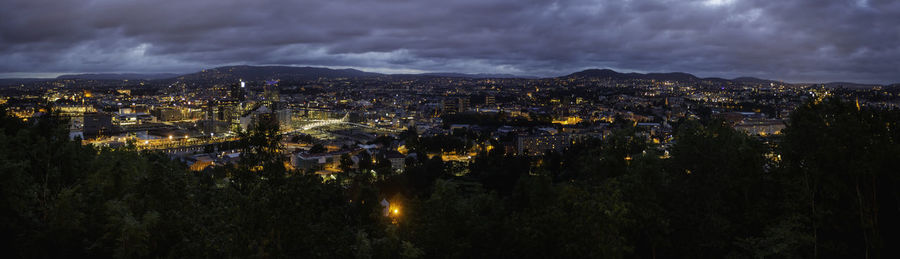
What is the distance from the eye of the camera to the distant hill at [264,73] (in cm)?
13162

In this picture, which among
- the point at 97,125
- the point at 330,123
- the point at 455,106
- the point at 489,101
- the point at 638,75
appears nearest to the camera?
the point at 97,125

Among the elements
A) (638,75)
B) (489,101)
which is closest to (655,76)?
(638,75)

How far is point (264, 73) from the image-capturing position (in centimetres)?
13512

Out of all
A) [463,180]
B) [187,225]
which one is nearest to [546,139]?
[463,180]

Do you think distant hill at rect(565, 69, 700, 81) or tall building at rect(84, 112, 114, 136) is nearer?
tall building at rect(84, 112, 114, 136)

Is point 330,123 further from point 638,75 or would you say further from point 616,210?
point 638,75

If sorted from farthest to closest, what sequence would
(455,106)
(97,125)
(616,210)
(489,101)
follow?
1. (489,101)
2. (455,106)
3. (97,125)
4. (616,210)

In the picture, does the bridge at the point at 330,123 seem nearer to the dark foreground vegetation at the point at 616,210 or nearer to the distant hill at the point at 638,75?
the dark foreground vegetation at the point at 616,210

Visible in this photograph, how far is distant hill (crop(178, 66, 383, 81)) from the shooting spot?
A: 131625mm

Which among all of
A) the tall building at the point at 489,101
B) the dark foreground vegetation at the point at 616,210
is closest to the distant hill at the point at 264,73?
the tall building at the point at 489,101

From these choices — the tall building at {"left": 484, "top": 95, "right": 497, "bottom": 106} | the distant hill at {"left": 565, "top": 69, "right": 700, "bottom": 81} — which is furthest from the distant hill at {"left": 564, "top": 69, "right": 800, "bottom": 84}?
the tall building at {"left": 484, "top": 95, "right": 497, "bottom": 106}

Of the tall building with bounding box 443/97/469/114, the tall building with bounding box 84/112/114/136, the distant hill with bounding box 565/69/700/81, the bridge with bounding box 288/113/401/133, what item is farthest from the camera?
the distant hill with bounding box 565/69/700/81

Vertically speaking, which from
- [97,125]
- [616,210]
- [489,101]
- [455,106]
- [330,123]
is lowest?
[330,123]

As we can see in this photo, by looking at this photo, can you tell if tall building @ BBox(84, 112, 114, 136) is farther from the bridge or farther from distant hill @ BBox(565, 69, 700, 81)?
distant hill @ BBox(565, 69, 700, 81)
